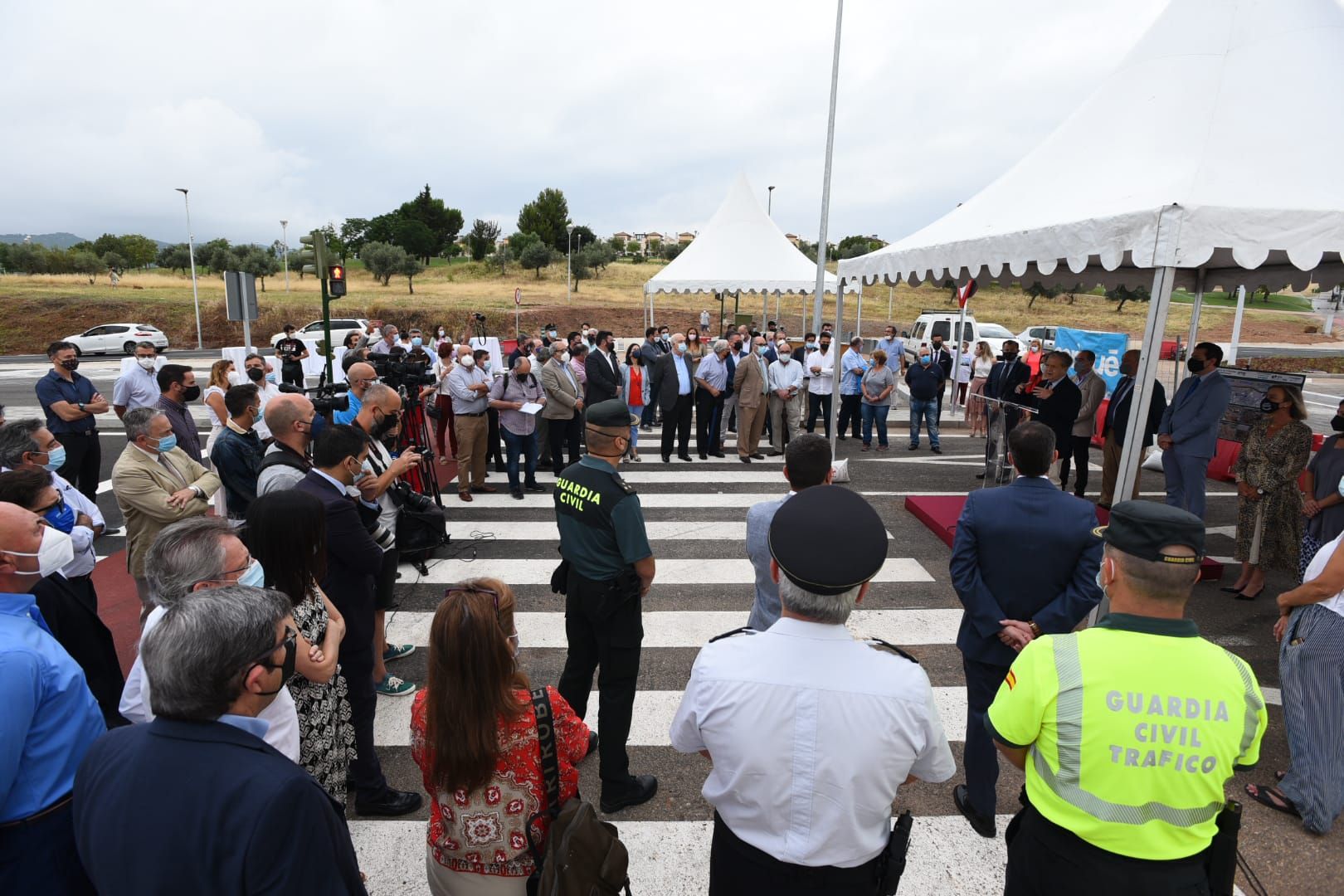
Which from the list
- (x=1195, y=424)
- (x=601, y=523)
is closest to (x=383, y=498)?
(x=601, y=523)

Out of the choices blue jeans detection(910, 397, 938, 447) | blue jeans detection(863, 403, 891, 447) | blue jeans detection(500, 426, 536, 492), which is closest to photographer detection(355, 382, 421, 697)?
blue jeans detection(500, 426, 536, 492)

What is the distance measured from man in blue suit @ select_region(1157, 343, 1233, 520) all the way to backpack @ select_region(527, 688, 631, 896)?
6.85 metres

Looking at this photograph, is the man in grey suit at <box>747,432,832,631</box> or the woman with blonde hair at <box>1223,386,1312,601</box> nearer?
the man in grey suit at <box>747,432,832,631</box>

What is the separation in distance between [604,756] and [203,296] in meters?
50.4

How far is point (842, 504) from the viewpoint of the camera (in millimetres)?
1968

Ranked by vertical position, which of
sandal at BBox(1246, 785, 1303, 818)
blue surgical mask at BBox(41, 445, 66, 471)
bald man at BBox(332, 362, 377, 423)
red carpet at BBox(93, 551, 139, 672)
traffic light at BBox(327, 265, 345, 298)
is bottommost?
red carpet at BBox(93, 551, 139, 672)

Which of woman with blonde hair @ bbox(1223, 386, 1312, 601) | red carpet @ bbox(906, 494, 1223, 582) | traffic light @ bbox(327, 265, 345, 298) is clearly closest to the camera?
woman with blonde hair @ bbox(1223, 386, 1312, 601)

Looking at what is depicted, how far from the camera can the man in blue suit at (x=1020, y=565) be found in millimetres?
3197

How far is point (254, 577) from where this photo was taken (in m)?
2.51

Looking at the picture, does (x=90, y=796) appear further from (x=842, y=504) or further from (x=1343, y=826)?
(x=1343, y=826)

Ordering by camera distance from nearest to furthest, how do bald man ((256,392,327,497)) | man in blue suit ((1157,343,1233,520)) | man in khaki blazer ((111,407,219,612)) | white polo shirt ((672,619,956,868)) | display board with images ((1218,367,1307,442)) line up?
white polo shirt ((672,619,956,868)), bald man ((256,392,327,497)), man in khaki blazer ((111,407,219,612)), man in blue suit ((1157,343,1233,520)), display board with images ((1218,367,1307,442))

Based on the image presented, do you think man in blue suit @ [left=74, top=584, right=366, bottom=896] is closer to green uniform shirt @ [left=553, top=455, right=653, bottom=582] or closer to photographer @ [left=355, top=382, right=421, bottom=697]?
green uniform shirt @ [left=553, top=455, right=653, bottom=582]

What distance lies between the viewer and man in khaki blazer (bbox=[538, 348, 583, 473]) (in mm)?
9391

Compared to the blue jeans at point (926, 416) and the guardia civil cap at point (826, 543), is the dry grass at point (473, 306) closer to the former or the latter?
the blue jeans at point (926, 416)
